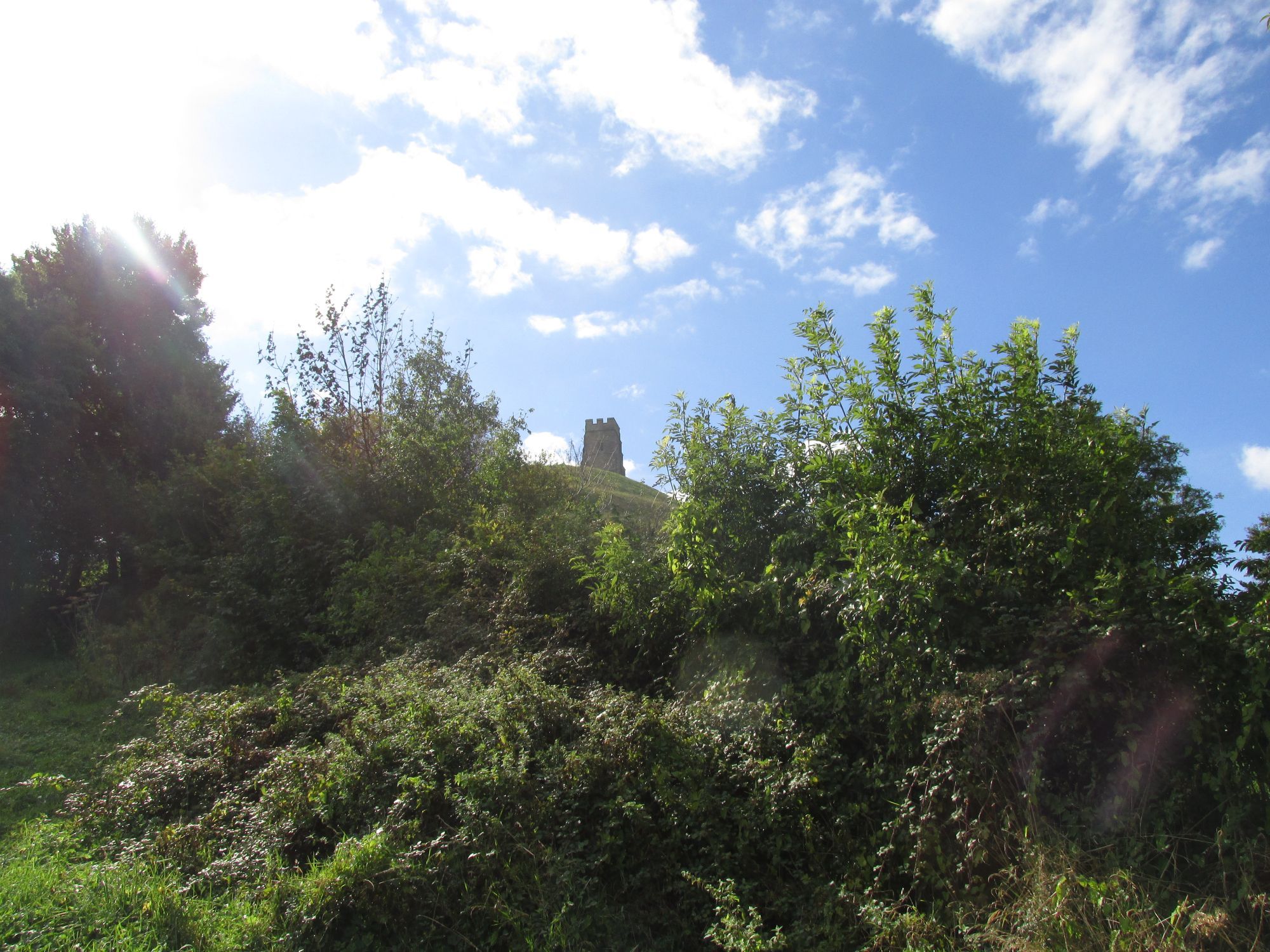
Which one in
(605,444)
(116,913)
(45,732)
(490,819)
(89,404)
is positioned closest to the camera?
(116,913)

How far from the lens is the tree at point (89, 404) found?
17.2 m

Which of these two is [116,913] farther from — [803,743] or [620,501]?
[620,501]

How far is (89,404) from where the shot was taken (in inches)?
746

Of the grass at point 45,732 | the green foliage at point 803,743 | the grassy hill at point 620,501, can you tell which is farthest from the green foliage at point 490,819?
the grassy hill at point 620,501

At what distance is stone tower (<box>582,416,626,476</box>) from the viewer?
27.7 metres

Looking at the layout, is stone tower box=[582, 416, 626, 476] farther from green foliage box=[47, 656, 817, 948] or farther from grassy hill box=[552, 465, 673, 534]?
green foliage box=[47, 656, 817, 948]

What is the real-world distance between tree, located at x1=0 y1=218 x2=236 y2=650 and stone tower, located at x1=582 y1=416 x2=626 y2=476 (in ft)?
35.1

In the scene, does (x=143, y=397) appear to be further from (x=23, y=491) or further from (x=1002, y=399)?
(x=1002, y=399)

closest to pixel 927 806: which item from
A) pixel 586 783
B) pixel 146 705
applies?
pixel 586 783

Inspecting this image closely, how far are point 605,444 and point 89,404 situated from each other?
80.7 ft

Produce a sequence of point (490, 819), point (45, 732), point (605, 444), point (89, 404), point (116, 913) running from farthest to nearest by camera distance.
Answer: point (605, 444), point (89, 404), point (45, 732), point (490, 819), point (116, 913)

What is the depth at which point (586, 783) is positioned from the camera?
5297mm

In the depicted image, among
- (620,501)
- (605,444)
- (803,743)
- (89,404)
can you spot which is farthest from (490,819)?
Answer: (605,444)

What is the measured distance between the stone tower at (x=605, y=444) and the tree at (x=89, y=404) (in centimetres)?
1070
